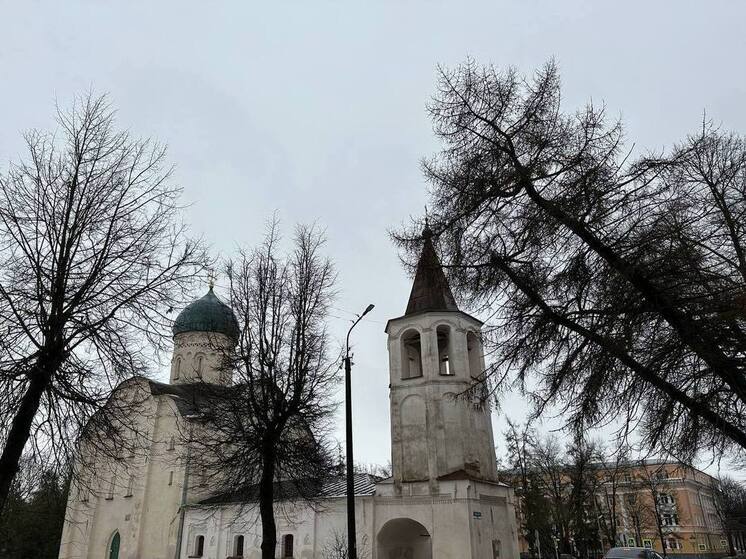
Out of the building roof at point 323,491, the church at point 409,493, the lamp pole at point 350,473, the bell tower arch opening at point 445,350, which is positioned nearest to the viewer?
the lamp pole at point 350,473

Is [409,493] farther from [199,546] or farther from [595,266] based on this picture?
[595,266]

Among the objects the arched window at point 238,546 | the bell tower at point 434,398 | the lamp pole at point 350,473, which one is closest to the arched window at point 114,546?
the arched window at point 238,546

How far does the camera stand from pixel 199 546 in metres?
27.8

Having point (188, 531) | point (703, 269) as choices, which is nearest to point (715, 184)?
point (703, 269)

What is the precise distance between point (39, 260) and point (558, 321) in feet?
27.0

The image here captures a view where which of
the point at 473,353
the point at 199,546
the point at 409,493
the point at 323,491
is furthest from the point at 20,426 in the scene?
the point at 199,546

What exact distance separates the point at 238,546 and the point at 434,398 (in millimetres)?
13163

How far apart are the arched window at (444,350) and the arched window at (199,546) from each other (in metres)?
15.7

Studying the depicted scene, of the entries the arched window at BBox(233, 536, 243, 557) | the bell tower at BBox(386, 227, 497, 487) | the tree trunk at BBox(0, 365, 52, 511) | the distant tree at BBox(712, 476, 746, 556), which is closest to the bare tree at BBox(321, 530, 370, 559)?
the bell tower at BBox(386, 227, 497, 487)

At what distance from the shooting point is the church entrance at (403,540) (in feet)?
73.6

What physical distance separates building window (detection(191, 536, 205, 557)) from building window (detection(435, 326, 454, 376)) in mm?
15707

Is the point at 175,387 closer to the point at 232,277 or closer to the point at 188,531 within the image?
the point at 188,531

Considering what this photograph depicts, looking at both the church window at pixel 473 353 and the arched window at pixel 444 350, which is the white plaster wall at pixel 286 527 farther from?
the church window at pixel 473 353

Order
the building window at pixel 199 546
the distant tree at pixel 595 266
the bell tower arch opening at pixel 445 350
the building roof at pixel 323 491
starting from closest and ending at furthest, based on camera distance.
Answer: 1. the distant tree at pixel 595 266
2. the building roof at pixel 323 491
3. the bell tower arch opening at pixel 445 350
4. the building window at pixel 199 546
